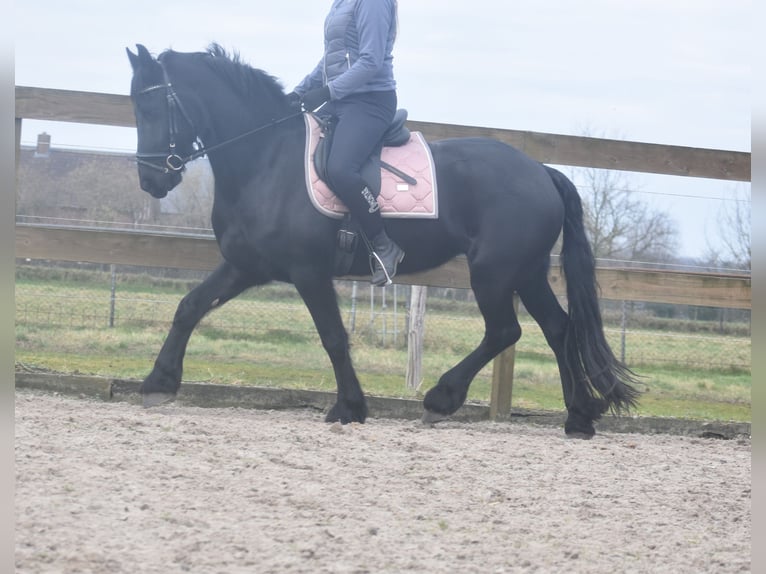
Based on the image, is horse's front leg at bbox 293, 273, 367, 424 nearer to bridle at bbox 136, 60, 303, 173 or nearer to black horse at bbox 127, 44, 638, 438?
black horse at bbox 127, 44, 638, 438

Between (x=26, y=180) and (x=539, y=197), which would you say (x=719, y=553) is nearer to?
(x=539, y=197)

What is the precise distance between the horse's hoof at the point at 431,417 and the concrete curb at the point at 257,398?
1.22 feet

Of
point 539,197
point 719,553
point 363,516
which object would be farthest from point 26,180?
point 719,553

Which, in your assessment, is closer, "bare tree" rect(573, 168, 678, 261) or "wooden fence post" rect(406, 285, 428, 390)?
"wooden fence post" rect(406, 285, 428, 390)

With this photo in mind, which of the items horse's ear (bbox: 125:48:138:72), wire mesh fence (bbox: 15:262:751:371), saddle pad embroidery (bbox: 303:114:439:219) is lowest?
wire mesh fence (bbox: 15:262:751:371)

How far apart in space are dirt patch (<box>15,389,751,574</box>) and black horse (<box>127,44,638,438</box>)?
537 mm

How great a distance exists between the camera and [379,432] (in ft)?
16.1

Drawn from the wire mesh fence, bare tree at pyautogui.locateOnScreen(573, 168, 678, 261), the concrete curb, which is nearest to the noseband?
the concrete curb

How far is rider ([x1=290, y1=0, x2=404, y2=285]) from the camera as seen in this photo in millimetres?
5250

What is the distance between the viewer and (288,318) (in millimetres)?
15383

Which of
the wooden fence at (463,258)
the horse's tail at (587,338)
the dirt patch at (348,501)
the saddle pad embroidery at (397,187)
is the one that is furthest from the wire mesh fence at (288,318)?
the dirt patch at (348,501)

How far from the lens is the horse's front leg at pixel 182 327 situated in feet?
18.3

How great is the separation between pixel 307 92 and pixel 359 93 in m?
0.35

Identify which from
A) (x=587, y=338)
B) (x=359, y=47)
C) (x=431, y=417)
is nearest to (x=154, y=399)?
(x=431, y=417)
